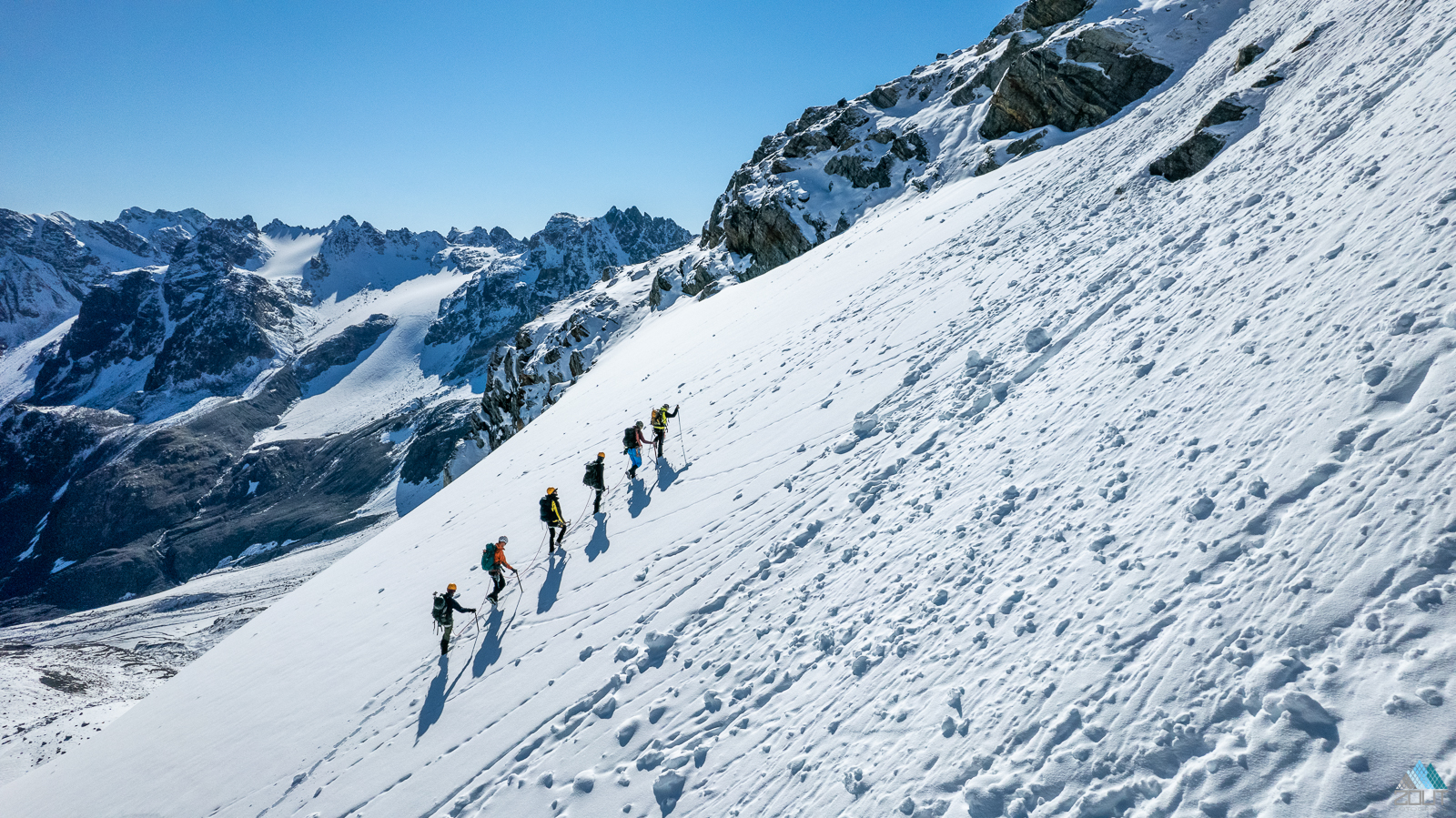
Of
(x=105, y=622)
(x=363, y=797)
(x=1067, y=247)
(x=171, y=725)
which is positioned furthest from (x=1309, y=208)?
(x=105, y=622)

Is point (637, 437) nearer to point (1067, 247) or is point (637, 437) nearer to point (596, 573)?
point (596, 573)

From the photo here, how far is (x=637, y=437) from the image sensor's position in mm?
14852

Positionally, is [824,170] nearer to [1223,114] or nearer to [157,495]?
[1223,114]

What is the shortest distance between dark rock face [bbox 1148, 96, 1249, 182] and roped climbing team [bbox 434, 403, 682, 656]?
607 inches

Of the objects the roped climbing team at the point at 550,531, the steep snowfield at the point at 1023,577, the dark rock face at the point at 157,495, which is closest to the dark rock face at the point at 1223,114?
the steep snowfield at the point at 1023,577

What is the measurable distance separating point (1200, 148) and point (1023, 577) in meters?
16.0

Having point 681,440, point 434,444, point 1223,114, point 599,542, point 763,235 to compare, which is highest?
point 763,235

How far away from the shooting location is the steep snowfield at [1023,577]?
15.4 ft

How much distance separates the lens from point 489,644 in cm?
Answer: 1141

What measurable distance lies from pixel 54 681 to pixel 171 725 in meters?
64.3

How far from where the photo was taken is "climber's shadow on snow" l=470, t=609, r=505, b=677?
1077 centimetres

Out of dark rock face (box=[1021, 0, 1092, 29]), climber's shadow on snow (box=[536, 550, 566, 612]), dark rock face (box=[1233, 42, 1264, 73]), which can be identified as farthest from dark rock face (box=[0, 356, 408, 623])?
dark rock face (box=[1233, 42, 1264, 73])

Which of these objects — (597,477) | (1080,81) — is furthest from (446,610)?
(1080,81)

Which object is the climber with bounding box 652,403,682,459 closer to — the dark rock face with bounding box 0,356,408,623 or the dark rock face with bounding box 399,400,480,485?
the dark rock face with bounding box 399,400,480,485
